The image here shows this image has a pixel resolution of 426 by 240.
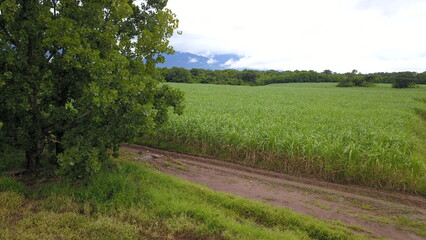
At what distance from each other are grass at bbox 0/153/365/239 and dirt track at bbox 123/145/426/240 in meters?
0.84

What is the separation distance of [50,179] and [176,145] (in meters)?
5.63

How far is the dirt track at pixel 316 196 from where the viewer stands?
656cm

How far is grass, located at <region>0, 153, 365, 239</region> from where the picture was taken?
5.10m

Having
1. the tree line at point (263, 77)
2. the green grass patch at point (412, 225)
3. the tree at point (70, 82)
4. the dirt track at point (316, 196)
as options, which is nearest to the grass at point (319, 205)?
the dirt track at point (316, 196)

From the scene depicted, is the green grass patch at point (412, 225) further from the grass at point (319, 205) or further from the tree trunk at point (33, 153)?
the tree trunk at point (33, 153)

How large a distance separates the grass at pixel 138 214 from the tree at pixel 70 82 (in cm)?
85

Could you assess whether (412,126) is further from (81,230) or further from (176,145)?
(81,230)

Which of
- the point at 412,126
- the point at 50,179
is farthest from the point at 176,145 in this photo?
the point at 412,126

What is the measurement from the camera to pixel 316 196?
313 inches

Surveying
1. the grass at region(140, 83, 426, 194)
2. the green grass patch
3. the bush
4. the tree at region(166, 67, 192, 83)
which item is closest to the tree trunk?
the bush

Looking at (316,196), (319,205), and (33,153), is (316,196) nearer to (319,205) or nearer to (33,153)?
(319,205)

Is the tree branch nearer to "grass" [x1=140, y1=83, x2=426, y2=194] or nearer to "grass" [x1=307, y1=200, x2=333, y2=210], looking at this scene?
"grass" [x1=140, y1=83, x2=426, y2=194]

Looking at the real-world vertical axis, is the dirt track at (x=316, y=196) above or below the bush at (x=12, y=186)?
below

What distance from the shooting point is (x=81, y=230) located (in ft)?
16.5
